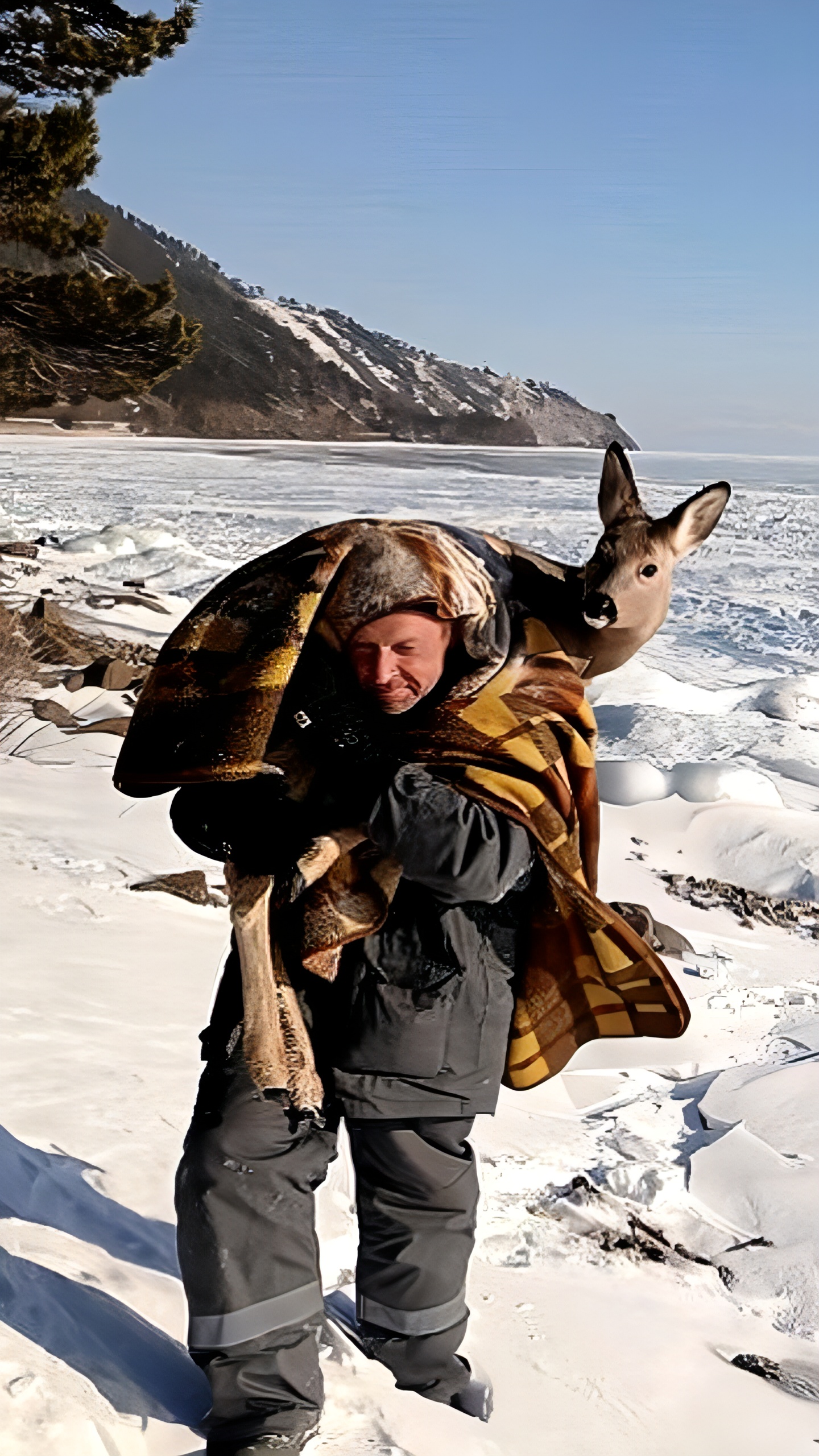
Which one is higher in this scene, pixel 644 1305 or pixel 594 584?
pixel 594 584

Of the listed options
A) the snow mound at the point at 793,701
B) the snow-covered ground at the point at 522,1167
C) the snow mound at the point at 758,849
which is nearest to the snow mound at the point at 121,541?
the snow mound at the point at 793,701

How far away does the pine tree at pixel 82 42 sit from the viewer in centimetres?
1080

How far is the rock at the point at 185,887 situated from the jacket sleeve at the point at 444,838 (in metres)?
3.86

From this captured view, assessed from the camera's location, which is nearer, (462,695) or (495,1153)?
(462,695)

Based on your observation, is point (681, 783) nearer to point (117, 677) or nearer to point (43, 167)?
point (117, 677)

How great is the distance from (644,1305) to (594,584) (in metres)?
2.05

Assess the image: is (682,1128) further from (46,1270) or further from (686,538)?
(686,538)

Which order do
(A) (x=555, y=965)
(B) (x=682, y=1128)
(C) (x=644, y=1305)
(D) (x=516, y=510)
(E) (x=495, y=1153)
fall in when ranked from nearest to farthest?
(A) (x=555, y=965) → (C) (x=644, y=1305) → (E) (x=495, y=1153) → (B) (x=682, y=1128) → (D) (x=516, y=510)

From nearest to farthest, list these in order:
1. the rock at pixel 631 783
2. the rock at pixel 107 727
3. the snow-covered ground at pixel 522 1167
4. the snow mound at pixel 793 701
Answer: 1. the snow-covered ground at pixel 522 1167
2. the rock at pixel 107 727
3. the rock at pixel 631 783
4. the snow mound at pixel 793 701

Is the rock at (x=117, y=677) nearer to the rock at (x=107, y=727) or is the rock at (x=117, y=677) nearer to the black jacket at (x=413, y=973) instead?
the rock at (x=107, y=727)

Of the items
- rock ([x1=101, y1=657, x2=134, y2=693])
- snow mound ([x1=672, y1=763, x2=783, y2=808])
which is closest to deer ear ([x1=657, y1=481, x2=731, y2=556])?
snow mound ([x1=672, y1=763, x2=783, y2=808])

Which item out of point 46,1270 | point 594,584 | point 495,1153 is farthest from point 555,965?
point 495,1153

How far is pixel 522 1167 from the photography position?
393 centimetres

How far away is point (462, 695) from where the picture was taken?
1.99m
